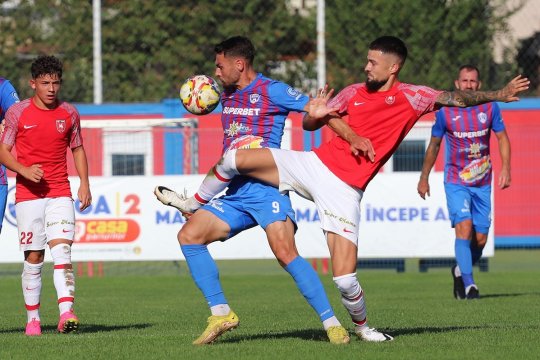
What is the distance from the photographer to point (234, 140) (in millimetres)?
9188

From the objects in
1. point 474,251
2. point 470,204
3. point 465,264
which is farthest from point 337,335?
point 474,251

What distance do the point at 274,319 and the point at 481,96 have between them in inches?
141

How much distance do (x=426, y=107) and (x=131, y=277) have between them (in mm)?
11821

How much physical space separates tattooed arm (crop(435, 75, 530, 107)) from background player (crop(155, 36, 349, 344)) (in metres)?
0.96

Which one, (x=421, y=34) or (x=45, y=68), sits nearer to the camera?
(x=45, y=68)

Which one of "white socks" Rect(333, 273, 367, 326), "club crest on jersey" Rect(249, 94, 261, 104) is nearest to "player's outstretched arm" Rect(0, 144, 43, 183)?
"club crest on jersey" Rect(249, 94, 261, 104)

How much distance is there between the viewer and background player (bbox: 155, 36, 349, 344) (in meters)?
8.79

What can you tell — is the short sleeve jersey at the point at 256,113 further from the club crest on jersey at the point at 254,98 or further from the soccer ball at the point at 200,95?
the soccer ball at the point at 200,95

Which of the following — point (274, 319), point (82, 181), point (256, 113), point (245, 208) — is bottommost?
point (274, 319)

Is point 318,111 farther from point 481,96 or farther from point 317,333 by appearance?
point 317,333

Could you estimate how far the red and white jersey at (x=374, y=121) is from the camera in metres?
8.72

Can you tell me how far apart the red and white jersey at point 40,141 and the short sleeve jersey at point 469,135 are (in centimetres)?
532

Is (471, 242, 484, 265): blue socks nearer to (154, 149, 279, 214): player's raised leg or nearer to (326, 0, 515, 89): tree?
(154, 149, 279, 214): player's raised leg

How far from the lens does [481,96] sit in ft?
28.5
